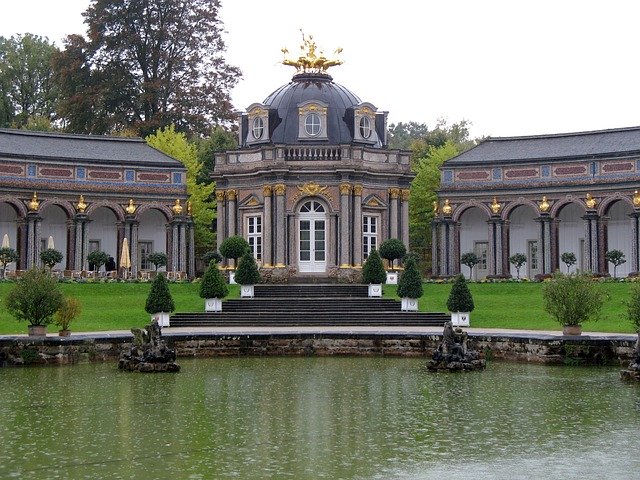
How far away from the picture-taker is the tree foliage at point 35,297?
3095cm

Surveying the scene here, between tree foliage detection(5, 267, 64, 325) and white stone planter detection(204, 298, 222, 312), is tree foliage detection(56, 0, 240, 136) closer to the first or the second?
white stone planter detection(204, 298, 222, 312)

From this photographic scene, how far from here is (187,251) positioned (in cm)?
5497

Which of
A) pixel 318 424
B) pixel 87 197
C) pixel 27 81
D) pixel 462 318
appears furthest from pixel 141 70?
pixel 318 424

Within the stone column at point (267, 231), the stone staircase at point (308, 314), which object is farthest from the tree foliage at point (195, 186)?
the stone staircase at point (308, 314)

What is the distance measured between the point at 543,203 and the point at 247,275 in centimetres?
1646

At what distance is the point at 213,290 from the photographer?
39.7 m

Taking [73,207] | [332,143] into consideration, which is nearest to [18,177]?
[73,207]

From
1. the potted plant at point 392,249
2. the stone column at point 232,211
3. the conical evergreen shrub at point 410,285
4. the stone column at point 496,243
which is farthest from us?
the stone column at point 496,243

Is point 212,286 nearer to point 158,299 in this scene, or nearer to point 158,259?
point 158,299

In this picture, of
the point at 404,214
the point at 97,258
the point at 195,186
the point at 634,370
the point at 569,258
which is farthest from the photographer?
the point at 195,186

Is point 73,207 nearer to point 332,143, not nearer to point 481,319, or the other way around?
point 332,143

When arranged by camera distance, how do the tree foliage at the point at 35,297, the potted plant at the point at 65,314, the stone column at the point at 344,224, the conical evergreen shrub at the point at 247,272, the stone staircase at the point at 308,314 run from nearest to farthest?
the tree foliage at the point at 35,297
the potted plant at the point at 65,314
the stone staircase at the point at 308,314
the conical evergreen shrub at the point at 247,272
the stone column at the point at 344,224

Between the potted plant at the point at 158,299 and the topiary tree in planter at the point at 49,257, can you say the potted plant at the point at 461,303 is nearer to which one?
the potted plant at the point at 158,299

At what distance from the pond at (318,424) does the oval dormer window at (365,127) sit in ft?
75.9
